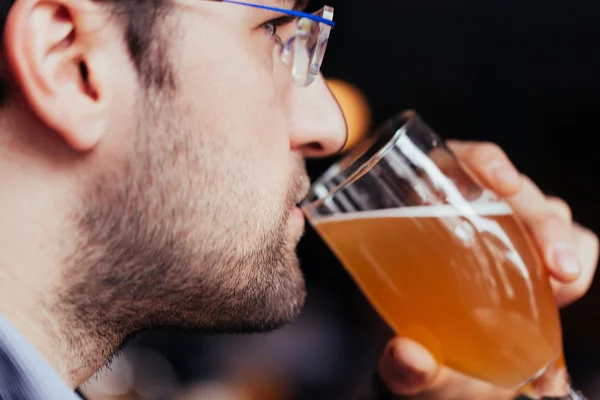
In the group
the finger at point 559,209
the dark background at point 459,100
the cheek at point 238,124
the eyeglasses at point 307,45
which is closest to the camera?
the cheek at point 238,124

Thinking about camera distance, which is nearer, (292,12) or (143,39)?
(143,39)

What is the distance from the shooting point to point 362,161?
3.04ft

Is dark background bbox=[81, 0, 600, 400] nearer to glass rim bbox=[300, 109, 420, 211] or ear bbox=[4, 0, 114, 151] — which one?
glass rim bbox=[300, 109, 420, 211]

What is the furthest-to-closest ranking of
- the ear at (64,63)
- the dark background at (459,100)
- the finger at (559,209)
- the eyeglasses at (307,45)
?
the dark background at (459,100) → the finger at (559,209) → the eyeglasses at (307,45) → the ear at (64,63)

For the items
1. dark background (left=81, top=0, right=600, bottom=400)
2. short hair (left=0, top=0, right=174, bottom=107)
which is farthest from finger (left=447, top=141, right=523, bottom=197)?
dark background (left=81, top=0, right=600, bottom=400)

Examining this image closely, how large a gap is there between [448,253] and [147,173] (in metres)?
0.43

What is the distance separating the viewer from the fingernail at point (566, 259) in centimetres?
99

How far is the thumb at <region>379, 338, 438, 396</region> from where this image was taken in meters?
1.06

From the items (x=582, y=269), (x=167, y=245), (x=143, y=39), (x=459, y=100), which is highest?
(x=143, y=39)

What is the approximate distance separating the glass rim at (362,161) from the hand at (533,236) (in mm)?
139

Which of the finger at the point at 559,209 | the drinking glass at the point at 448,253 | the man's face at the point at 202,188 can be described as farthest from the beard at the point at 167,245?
the finger at the point at 559,209

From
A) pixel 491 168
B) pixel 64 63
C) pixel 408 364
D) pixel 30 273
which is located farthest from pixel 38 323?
pixel 491 168

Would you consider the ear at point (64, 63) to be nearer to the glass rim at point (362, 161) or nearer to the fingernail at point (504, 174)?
the glass rim at point (362, 161)

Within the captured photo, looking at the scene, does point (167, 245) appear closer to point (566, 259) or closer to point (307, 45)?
point (307, 45)
